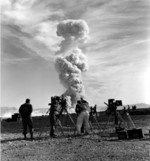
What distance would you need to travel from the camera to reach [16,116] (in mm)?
94312

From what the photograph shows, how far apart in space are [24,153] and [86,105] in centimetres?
690

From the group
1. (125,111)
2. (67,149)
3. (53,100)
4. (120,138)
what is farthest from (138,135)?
(53,100)

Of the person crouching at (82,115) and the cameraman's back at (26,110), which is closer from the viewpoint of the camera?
the cameraman's back at (26,110)

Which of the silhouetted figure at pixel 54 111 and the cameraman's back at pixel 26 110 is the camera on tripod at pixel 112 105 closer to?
the silhouetted figure at pixel 54 111

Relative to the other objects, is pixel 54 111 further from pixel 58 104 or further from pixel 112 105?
pixel 112 105

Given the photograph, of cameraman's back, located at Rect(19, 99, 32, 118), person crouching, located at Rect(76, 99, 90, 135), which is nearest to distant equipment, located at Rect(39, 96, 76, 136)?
person crouching, located at Rect(76, 99, 90, 135)

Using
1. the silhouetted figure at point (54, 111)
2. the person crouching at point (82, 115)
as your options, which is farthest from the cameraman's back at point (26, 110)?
the person crouching at point (82, 115)

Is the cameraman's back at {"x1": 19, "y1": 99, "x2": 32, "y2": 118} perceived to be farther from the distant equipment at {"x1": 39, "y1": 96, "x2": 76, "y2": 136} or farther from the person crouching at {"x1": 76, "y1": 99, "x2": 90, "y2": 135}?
the person crouching at {"x1": 76, "y1": 99, "x2": 90, "y2": 135}

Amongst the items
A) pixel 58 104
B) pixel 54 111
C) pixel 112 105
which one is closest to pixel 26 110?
pixel 54 111

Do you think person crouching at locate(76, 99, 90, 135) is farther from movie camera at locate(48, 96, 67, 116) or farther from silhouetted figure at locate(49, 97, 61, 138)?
silhouetted figure at locate(49, 97, 61, 138)

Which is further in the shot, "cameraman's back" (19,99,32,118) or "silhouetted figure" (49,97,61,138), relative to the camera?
"silhouetted figure" (49,97,61,138)

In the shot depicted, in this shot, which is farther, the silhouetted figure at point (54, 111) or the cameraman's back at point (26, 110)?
the silhouetted figure at point (54, 111)

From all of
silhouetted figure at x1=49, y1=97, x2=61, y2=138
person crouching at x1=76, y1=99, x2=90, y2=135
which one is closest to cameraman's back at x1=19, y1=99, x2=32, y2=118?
silhouetted figure at x1=49, y1=97, x2=61, y2=138

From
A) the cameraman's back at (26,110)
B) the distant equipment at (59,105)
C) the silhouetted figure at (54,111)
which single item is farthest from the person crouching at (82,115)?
the cameraman's back at (26,110)
